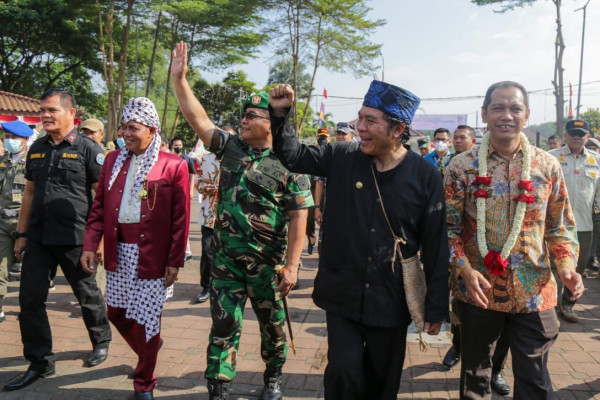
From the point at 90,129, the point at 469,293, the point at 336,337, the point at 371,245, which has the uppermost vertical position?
the point at 90,129

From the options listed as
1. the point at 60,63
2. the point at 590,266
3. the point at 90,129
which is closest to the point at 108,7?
the point at 60,63

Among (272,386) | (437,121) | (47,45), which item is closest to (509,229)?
(272,386)

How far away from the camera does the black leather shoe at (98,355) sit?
3844mm

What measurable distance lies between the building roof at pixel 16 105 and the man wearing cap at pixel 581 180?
1903cm

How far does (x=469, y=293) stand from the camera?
100 inches

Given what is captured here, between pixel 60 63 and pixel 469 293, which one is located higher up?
pixel 60 63

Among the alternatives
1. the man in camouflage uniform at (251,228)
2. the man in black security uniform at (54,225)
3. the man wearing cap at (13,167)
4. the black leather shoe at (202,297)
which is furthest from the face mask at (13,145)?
the man in camouflage uniform at (251,228)

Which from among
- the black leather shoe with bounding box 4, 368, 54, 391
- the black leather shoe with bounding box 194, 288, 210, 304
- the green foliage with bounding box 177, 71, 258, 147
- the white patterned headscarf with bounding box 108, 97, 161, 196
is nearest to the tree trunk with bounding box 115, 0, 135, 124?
the green foliage with bounding box 177, 71, 258, 147

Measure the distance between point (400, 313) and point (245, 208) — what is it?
4.06 feet

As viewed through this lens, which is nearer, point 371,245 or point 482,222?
point 371,245

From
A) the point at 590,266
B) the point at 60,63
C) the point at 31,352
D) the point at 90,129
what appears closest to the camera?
the point at 31,352

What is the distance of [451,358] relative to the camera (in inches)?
158

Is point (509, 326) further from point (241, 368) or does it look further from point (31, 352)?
point (31, 352)

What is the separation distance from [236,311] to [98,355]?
1.57 meters
